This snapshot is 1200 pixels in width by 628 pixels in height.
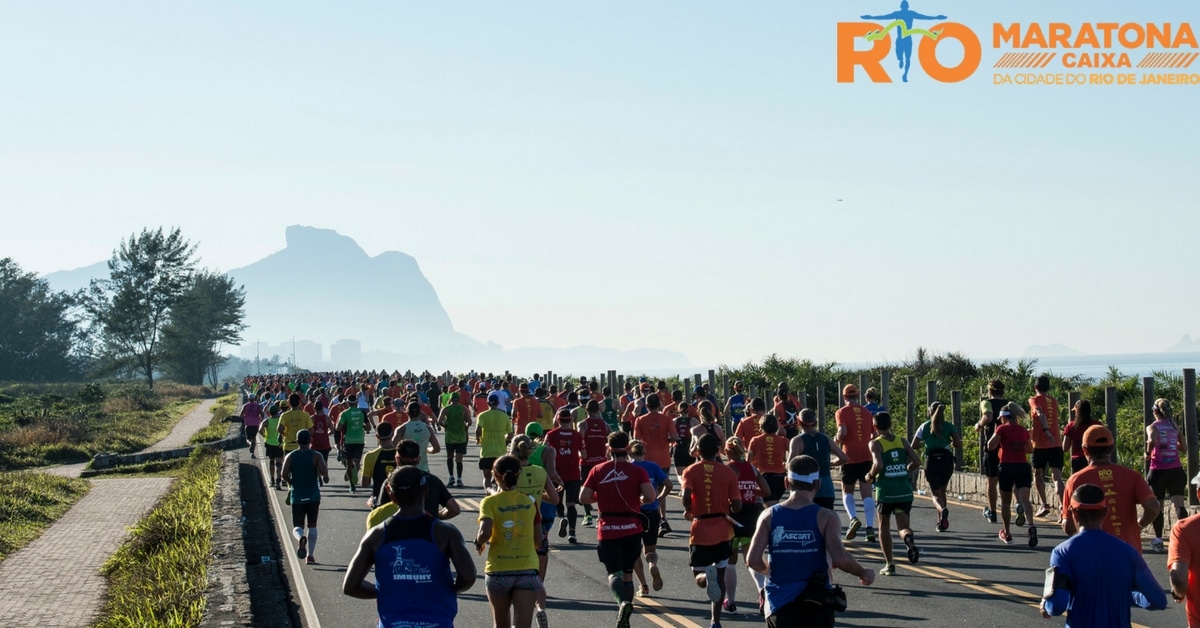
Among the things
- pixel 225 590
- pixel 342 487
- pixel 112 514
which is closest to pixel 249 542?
pixel 225 590

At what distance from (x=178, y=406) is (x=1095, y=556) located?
80483 millimetres

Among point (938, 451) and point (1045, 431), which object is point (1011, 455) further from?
point (1045, 431)

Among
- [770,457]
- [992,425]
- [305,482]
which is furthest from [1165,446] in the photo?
[305,482]

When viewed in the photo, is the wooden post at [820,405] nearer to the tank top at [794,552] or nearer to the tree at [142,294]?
the tank top at [794,552]

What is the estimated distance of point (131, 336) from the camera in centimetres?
10544

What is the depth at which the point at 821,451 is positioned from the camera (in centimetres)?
1403

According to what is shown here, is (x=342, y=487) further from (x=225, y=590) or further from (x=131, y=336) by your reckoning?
(x=131, y=336)

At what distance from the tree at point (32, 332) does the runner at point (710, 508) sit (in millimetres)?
119742

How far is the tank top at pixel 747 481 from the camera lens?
11.4 m

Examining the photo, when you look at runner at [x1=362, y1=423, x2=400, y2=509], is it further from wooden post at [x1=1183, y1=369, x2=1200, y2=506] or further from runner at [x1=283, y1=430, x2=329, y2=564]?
wooden post at [x1=1183, y1=369, x2=1200, y2=506]

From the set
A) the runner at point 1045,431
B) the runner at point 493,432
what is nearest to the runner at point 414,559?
the runner at point 1045,431

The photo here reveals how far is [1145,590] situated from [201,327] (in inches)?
4633

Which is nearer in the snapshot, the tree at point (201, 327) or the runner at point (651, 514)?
the runner at point (651, 514)

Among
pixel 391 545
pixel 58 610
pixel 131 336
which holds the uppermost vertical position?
pixel 131 336
